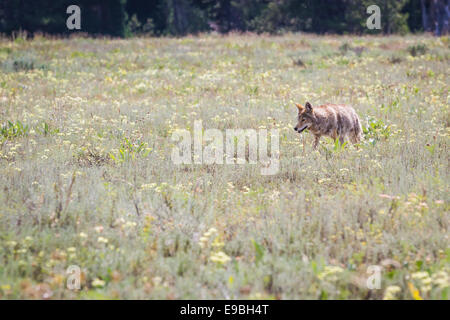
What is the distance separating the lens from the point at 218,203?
5527 millimetres

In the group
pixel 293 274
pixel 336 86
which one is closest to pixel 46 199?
pixel 293 274

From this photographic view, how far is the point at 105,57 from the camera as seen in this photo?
19.8 m

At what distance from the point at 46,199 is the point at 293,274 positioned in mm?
2979

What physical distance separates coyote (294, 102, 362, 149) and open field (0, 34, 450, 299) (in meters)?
0.33

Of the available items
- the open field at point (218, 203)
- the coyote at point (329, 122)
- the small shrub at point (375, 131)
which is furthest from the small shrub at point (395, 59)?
the coyote at point (329, 122)

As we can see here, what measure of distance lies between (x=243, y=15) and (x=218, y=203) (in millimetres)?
44902

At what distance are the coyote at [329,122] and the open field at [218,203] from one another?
0.33 meters

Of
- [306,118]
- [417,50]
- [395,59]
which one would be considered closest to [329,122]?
[306,118]

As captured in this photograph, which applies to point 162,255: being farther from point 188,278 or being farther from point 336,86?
point 336,86

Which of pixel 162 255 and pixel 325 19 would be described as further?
pixel 325 19

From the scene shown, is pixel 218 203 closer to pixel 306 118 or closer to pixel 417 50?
pixel 306 118

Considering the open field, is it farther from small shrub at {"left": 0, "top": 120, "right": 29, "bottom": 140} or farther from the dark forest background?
the dark forest background
